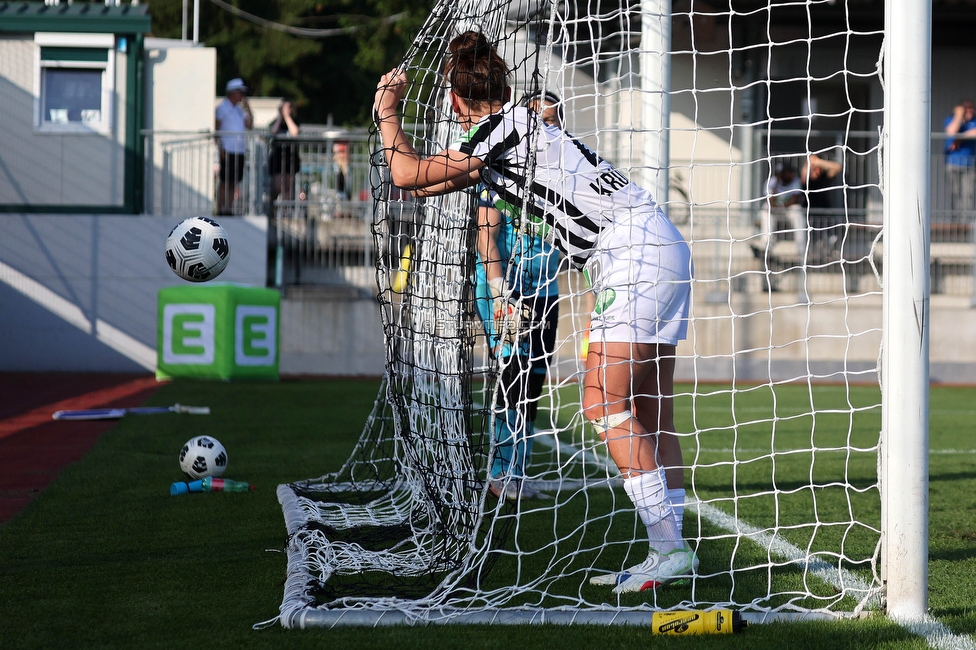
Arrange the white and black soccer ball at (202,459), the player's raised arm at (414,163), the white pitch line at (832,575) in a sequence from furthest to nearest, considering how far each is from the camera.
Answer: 1. the white and black soccer ball at (202,459)
2. the player's raised arm at (414,163)
3. the white pitch line at (832,575)

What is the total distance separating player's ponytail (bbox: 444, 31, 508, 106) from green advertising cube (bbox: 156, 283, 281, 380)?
8979 mm

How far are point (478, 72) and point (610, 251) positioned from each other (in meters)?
0.87

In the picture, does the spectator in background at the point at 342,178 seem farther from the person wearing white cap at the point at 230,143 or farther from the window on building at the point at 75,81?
the window on building at the point at 75,81

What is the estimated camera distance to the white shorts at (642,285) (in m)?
3.77

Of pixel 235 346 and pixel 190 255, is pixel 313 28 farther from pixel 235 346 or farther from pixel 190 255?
pixel 190 255

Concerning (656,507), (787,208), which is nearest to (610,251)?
(656,507)

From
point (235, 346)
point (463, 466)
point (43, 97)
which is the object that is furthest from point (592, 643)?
point (43, 97)

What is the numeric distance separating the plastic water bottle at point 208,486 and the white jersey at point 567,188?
2671 mm

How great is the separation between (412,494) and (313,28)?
3055 centimetres

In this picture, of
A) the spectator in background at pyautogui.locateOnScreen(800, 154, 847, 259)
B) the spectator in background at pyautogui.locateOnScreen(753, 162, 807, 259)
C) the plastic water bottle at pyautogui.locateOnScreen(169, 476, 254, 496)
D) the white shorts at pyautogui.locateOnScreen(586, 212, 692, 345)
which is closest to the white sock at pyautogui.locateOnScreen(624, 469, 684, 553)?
the white shorts at pyautogui.locateOnScreen(586, 212, 692, 345)

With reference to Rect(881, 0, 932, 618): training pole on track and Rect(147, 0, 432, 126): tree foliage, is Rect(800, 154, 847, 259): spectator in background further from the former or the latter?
Rect(147, 0, 432, 126): tree foliage

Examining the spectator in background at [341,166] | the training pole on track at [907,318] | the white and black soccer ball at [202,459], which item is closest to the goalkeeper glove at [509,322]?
the training pole on track at [907,318]

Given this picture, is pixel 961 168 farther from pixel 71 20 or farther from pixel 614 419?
pixel 614 419

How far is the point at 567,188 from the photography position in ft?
12.6
